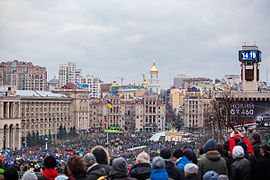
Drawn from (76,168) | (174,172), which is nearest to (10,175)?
(76,168)

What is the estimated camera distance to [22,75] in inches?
6959

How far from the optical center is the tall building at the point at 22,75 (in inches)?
6914

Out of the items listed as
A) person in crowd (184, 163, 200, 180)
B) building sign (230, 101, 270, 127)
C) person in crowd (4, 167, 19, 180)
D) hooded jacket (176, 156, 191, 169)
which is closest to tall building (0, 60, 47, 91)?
building sign (230, 101, 270, 127)

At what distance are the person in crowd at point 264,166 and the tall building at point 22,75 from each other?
17050 cm

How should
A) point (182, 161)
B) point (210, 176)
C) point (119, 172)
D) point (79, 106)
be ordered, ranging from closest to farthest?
point (119, 172) < point (210, 176) < point (182, 161) < point (79, 106)

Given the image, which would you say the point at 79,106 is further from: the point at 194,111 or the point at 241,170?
the point at 241,170

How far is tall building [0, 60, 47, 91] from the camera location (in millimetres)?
175625

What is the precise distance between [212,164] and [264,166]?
1.36 metres

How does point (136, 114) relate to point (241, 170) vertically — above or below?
below

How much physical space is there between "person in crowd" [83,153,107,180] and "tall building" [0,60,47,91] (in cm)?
17039

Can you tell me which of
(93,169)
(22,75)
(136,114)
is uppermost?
(22,75)

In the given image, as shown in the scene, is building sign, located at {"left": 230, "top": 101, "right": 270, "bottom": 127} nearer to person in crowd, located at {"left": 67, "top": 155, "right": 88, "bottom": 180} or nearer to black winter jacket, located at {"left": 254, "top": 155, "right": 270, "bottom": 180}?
black winter jacket, located at {"left": 254, "top": 155, "right": 270, "bottom": 180}

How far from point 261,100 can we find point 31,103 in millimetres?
48676

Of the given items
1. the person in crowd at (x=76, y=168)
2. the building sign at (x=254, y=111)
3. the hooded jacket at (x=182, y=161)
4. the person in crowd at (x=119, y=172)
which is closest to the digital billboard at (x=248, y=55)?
the building sign at (x=254, y=111)
